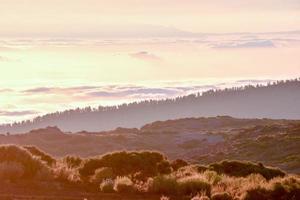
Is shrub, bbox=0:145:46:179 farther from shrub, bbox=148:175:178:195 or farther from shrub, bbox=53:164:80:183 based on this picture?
shrub, bbox=148:175:178:195

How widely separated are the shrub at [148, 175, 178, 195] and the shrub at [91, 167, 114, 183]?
9.84ft

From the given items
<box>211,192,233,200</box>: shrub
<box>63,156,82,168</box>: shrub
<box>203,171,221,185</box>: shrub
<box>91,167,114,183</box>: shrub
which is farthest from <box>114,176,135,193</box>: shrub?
<box>63,156,82,168</box>: shrub

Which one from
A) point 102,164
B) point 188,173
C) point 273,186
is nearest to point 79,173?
point 102,164

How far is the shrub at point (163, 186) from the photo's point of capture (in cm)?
3247

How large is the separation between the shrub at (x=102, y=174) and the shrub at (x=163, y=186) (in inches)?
118

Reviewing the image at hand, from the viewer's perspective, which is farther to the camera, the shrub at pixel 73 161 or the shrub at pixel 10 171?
the shrub at pixel 73 161

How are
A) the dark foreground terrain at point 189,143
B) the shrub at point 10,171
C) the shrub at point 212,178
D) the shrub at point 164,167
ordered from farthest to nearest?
1. the dark foreground terrain at point 189,143
2. the shrub at point 164,167
3. the shrub at point 212,178
4. the shrub at point 10,171

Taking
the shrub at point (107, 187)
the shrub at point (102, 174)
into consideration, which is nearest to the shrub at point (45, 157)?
the shrub at point (102, 174)

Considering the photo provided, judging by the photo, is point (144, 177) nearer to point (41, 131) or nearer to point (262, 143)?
point (262, 143)

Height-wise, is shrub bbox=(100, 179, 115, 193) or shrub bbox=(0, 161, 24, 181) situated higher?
shrub bbox=(0, 161, 24, 181)

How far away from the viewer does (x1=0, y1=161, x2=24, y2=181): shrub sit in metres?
33.2

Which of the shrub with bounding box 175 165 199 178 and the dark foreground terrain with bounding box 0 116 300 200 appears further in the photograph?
the shrub with bounding box 175 165 199 178

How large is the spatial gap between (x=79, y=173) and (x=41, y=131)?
163331mm

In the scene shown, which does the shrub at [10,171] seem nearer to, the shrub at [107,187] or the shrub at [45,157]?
the shrub at [107,187]
